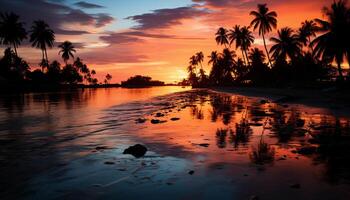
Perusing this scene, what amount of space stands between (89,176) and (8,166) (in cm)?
245

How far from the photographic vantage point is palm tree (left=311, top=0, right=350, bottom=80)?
115 feet

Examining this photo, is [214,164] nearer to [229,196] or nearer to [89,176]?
[229,196]

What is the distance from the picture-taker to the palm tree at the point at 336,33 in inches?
1381

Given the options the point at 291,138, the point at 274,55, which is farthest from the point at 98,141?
the point at 274,55

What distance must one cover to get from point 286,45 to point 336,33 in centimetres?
2164

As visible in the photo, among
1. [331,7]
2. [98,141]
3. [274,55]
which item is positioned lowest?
[98,141]

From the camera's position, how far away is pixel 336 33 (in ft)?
116

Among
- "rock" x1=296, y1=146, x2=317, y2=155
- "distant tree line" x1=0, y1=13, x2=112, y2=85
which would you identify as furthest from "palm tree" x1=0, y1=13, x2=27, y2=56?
"rock" x1=296, y1=146, x2=317, y2=155

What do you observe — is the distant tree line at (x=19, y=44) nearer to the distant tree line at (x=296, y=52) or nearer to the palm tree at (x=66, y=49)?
the palm tree at (x=66, y=49)

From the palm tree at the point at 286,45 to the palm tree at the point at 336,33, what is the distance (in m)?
19.5

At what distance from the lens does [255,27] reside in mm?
60500

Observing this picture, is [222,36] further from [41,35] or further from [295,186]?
[295,186]

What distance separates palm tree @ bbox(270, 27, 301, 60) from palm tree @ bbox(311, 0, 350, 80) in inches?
766

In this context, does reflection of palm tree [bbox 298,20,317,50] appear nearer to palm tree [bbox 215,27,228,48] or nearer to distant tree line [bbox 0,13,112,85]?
palm tree [bbox 215,27,228,48]
